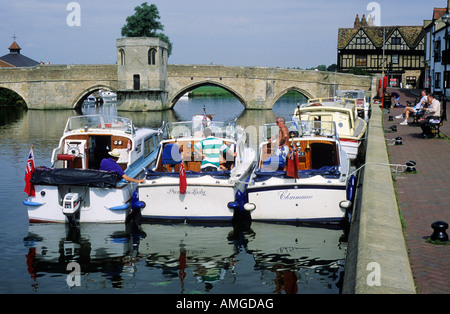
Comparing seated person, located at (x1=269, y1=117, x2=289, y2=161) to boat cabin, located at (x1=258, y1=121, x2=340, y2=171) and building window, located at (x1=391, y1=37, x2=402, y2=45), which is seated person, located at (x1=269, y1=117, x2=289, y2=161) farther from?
building window, located at (x1=391, y1=37, x2=402, y2=45)

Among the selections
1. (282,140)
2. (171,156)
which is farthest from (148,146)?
(282,140)

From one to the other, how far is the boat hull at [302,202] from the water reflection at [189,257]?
0.25 meters

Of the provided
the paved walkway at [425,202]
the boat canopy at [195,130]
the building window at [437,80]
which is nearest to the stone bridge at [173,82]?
the building window at [437,80]

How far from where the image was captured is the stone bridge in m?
50.8

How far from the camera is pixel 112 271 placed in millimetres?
8961

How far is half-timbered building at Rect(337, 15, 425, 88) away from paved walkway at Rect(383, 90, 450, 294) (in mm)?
49832

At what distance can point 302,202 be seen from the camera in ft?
35.3

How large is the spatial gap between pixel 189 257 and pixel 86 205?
309 cm

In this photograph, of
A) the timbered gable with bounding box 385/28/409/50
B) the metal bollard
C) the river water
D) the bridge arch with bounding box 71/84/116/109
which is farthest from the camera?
the timbered gable with bounding box 385/28/409/50

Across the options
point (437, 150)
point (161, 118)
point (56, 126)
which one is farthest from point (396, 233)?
point (161, 118)

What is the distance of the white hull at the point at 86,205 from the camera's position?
1128 cm

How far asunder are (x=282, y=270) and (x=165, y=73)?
148 feet

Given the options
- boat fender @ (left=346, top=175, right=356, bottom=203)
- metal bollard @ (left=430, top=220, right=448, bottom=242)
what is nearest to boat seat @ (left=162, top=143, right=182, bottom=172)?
boat fender @ (left=346, top=175, right=356, bottom=203)
